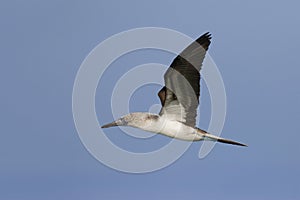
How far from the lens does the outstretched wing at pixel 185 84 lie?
28.0 m

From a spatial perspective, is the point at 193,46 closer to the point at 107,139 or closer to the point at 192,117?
the point at 192,117

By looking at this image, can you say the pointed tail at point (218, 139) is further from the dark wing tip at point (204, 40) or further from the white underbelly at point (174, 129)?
the dark wing tip at point (204, 40)

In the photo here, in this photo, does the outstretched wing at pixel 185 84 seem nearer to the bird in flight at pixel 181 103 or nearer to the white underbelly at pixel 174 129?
the bird in flight at pixel 181 103

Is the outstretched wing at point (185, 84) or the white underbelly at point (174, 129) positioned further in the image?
the white underbelly at point (174, 129)

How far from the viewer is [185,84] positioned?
28.6 meters

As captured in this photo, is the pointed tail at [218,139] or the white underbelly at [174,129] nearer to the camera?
the white underbelly at [174,129]

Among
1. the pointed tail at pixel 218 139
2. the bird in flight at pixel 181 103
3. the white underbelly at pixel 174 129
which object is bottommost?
the pointed tail at pixel 218 139

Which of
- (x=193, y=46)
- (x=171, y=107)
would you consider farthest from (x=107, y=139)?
(x=193, y=46)

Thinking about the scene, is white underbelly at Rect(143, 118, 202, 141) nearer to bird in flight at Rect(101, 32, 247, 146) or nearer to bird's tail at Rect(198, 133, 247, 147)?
bird in flight at Rect(101, 32, 247, 146)

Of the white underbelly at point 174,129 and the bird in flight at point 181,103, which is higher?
the bird in flight at point 181,103

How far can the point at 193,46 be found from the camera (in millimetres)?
27922

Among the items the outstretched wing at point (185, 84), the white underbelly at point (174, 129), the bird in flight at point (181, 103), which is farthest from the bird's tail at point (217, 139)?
the outstretched wing at point (185, 84)

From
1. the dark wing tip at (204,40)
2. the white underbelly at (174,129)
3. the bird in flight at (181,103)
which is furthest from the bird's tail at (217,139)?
the dark wing tip at (204,40)

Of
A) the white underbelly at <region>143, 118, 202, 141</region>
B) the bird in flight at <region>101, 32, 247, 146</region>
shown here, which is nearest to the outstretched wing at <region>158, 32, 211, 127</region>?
the bird in flight at <region>101, 32, 247, 146</region>
